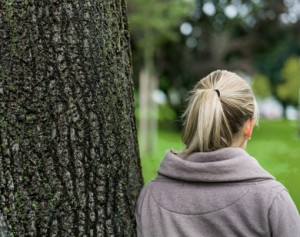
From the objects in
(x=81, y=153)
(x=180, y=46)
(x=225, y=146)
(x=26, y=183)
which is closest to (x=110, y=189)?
(x=81, y=153)

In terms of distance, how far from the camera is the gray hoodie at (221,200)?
2080 mm

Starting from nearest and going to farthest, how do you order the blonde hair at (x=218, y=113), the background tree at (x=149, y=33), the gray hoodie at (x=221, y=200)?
the gray hoodie at (x=221, y=200), the blonde hair at (x=218, y=113), the background tree at (x=149, y=33)

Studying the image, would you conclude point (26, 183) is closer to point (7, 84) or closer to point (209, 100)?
point (7, 84)

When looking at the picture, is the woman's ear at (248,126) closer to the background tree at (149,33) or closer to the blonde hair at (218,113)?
the blonde hair at (218,113)

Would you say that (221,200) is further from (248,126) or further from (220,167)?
(248,126)

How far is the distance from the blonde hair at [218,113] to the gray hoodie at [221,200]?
56 mm

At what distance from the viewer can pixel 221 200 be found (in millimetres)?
2154

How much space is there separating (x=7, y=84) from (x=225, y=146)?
3.00 ft

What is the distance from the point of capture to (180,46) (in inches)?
987

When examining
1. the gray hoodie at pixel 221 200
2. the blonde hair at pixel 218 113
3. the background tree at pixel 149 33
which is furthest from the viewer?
the background tree at pixel 149 33

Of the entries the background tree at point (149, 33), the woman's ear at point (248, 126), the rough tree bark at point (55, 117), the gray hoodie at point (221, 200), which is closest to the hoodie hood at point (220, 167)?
the gray hoodie at point (221, 200)

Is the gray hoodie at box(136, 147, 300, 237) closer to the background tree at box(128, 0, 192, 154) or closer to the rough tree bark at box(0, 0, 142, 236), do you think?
the rough tree bark at box(0, 0, 142, 236)

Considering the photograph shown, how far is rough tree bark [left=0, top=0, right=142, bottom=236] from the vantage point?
2283 millimetres

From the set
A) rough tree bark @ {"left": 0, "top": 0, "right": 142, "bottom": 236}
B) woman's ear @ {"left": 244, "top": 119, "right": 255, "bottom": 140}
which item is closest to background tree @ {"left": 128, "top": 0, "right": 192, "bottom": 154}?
rough tree bark @ {"left": 0, "top": 0, "right": 142, "bottom": 236}
